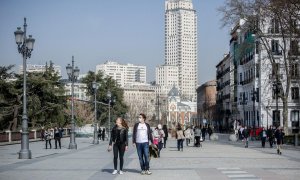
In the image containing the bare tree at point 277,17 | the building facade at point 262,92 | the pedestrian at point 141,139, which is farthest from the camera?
the building facade at point 262,92

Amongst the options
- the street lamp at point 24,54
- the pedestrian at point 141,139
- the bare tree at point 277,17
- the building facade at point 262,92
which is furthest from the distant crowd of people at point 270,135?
the building facade at point 262,92

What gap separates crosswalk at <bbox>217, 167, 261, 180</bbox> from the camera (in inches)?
597

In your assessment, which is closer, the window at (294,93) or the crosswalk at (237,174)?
the crosswalk at (237,174)

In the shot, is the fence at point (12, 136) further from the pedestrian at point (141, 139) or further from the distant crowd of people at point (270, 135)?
the pedestrian at point (141, 139)

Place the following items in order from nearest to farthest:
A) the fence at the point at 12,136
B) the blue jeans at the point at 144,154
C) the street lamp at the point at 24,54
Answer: the blue jeans at the point at 144,154
the street lamp at the point at 24,54
the fence at the point at 12,136

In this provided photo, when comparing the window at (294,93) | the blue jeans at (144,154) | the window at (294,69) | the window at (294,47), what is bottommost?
the blue jeans at (144,154)

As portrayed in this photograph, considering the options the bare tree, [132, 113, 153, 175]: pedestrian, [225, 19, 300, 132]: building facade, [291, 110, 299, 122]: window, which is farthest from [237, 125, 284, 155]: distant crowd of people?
[291, 110, 299, 122]: window

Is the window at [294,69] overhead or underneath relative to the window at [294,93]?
overhead

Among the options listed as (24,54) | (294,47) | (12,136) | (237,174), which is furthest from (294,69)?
(237,174)

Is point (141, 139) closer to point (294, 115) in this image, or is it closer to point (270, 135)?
point (270, 135)

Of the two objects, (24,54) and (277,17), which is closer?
(24,54)

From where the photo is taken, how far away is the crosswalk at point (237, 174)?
15164 millimetres

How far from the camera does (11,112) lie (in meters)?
62.2

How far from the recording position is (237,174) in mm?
16016
